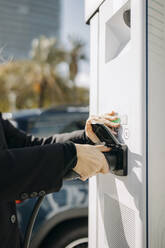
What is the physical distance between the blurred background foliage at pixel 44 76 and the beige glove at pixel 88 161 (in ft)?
48.7


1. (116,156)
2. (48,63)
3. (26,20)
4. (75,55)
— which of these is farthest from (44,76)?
(26,20)

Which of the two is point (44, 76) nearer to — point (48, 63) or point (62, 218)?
point (48, 63)

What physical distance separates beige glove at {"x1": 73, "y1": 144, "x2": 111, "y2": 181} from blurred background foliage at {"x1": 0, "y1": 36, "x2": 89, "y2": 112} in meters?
14.8

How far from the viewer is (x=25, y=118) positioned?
250 cm

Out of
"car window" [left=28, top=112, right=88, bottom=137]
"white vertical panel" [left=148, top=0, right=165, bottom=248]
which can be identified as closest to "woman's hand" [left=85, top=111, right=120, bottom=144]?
"white vertical panel" [left=148, top=0, right=165, bottom=248]

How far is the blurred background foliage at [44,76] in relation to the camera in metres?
16.3

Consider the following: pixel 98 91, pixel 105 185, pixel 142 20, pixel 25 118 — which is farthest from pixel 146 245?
pixel 25 118

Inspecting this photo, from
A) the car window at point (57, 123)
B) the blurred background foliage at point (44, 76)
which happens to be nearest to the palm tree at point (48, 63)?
the blurred background foliage at point (44, 76)

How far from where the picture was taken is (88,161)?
1.03 m

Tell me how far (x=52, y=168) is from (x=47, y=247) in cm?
119

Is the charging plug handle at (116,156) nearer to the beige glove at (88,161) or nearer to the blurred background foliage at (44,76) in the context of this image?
the beige glove at (88,161)

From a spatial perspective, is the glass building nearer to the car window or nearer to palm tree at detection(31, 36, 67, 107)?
palm tree at detection(31, 36, 67, 107)

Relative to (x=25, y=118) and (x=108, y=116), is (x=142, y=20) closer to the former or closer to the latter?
(x=108, y=116)

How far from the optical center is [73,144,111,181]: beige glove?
3.38 feet
